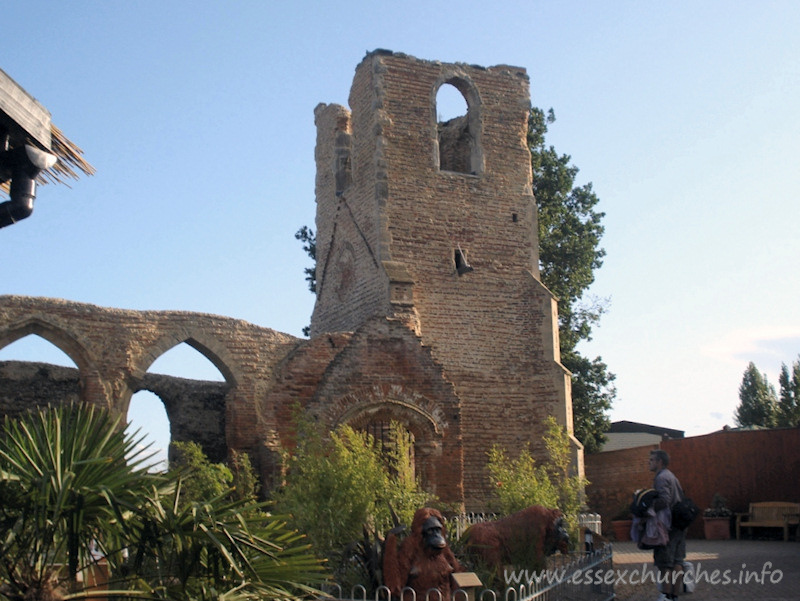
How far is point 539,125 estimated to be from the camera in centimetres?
2523

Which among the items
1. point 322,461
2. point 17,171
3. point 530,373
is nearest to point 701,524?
point 530,373

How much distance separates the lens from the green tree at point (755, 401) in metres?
38.7

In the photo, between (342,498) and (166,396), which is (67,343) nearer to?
(166,396)

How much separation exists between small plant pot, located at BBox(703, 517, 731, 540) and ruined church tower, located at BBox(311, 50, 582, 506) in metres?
3.90

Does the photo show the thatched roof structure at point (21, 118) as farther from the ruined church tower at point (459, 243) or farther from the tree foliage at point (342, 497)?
the ruined church tower at point (459, 243)

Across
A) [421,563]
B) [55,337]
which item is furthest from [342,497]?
[55,337]

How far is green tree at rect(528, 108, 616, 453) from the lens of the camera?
23875 mm

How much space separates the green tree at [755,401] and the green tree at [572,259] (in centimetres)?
1591

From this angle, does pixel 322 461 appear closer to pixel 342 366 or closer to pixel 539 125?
pixel 342 366

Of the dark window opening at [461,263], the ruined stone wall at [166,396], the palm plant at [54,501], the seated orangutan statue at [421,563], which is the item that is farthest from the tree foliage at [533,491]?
the palm plant at [54,501]

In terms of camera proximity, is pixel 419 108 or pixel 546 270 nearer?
pixel 419 108

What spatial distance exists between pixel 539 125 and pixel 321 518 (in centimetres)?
1697

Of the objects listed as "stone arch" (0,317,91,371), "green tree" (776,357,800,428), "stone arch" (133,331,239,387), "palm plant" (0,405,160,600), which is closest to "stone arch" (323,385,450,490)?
"stone arch" (133,331,239,387)

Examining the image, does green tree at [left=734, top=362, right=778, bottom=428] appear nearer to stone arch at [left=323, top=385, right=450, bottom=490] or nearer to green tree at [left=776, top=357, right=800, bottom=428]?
green tree at [left=776, top=357, right=800, bottom=428]
